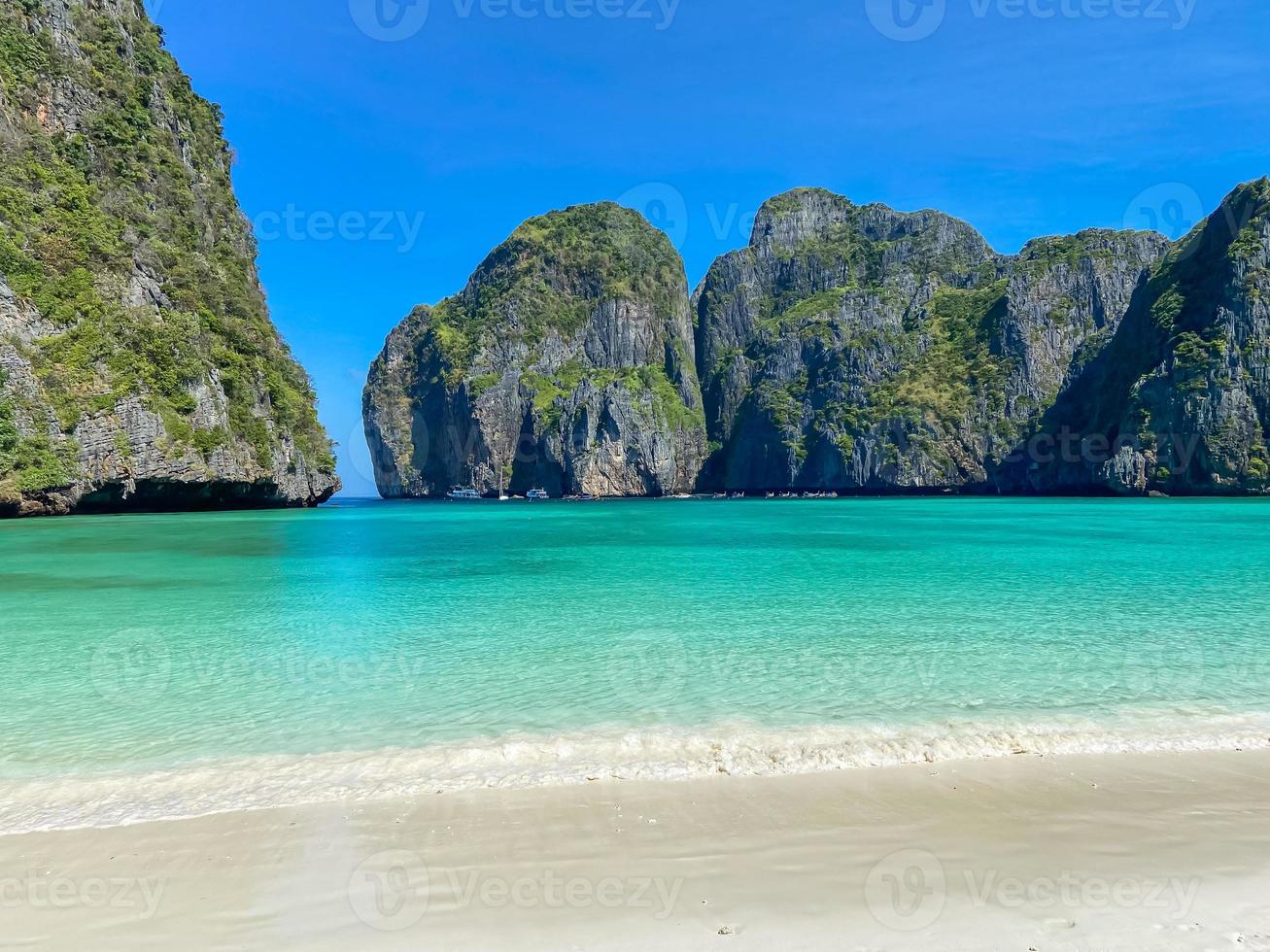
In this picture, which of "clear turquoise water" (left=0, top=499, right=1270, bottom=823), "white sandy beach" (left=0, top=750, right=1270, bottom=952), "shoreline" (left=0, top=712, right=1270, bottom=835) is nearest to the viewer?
"white sandy beach" (left=0, top=750, right=1270, bottom=952)

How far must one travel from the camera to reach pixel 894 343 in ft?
440

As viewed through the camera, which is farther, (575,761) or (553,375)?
(553,375)

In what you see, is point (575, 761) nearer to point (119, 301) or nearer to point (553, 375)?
point (119, 301)

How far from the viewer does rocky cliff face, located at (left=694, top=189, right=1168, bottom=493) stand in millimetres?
121125

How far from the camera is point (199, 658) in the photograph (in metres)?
10.1

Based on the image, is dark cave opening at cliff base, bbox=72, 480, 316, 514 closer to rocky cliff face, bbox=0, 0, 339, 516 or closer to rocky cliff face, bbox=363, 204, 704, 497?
rocky cliff face, bbox=0, 0, 339, 516

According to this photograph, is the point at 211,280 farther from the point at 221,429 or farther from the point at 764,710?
the point at 764,710

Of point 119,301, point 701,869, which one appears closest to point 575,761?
point 701,869

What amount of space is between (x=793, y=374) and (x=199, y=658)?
455ft

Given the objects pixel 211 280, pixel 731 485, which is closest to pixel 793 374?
pixel 731 485

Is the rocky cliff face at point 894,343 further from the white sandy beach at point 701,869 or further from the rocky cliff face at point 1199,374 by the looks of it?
the white sandy beach at point 701,869

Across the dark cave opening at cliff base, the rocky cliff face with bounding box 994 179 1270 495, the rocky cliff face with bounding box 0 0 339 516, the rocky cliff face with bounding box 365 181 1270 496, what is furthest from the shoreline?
the rocky cliff face with bounding box 365 181 1270 496

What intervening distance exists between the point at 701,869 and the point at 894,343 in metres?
141

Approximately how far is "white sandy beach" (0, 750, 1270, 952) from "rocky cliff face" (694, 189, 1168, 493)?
121 meters
